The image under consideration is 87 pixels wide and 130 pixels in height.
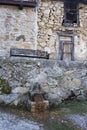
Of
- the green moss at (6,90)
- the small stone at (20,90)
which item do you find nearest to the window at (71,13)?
the small stone at (20,90)

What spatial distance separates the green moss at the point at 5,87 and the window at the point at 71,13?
11663 mm

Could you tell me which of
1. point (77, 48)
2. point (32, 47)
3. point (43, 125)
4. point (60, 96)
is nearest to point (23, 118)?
point (43, 125)

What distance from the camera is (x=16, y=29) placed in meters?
18.9

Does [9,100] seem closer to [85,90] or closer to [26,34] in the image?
[85,90]

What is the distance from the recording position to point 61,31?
20.1 metres

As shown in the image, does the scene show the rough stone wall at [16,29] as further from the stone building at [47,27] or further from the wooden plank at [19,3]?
the wooden plank at [19,3]

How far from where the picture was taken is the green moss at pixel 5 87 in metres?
9.22

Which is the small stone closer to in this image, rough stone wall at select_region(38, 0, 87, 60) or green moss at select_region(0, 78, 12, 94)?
green moss at select_region(0, 78, 12, 94)

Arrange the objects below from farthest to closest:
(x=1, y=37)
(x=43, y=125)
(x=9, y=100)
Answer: (x=1, y=37) < (x=9, y=100) < (x=43, y=125)

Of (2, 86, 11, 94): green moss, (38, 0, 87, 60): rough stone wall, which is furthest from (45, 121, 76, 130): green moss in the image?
(38, 0, 87, 60): rough stone wall

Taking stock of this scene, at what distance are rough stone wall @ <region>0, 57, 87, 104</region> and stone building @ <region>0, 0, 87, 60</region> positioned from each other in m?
8.88

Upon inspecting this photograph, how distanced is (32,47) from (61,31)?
94.3 inches

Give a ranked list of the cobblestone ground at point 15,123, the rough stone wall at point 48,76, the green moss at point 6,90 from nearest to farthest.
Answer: the cobblestone ground at point 15,123, the green moss at point 6,90, the rough stone wall at point 48,76

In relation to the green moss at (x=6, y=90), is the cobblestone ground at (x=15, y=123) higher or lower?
lower
